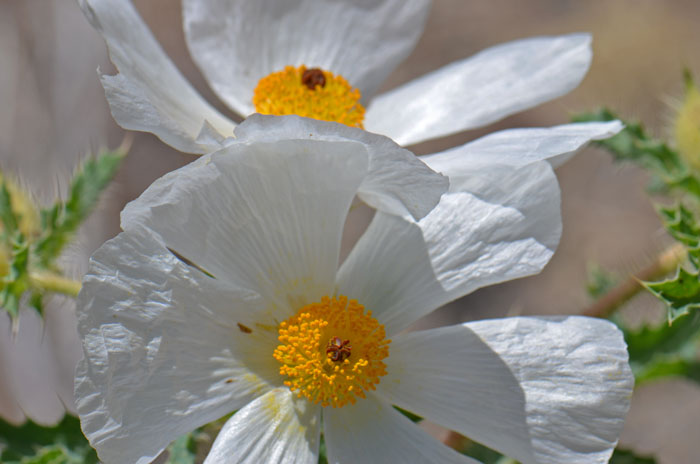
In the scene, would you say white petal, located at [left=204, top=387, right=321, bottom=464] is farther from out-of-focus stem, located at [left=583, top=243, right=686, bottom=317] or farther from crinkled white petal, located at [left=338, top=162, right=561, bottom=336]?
out-of-focus stem, located at [left=583, top=243, right=686, bottom=317]

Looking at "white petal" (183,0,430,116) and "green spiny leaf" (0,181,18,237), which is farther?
"white petal" (183,0,430,116)

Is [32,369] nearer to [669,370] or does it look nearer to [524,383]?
[669,370]

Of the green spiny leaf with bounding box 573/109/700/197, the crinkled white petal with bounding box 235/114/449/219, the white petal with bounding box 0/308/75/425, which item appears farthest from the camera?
the white petal with bounding box 0/308/75/425

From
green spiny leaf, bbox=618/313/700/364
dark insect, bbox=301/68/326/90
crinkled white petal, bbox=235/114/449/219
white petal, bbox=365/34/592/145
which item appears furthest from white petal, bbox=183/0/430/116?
green spiny leaf, bbox=618/313/700/364

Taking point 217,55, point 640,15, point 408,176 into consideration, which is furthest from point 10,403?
point 640,15

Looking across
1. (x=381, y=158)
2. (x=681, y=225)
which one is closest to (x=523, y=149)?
(x=381, y=158)

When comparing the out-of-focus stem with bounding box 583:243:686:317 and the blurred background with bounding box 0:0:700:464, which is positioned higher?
the out-of-focus stem with bounding box 583:243:686:317

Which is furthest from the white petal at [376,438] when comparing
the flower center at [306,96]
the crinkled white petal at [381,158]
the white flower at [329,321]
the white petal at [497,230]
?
the flower center at [306,96]
